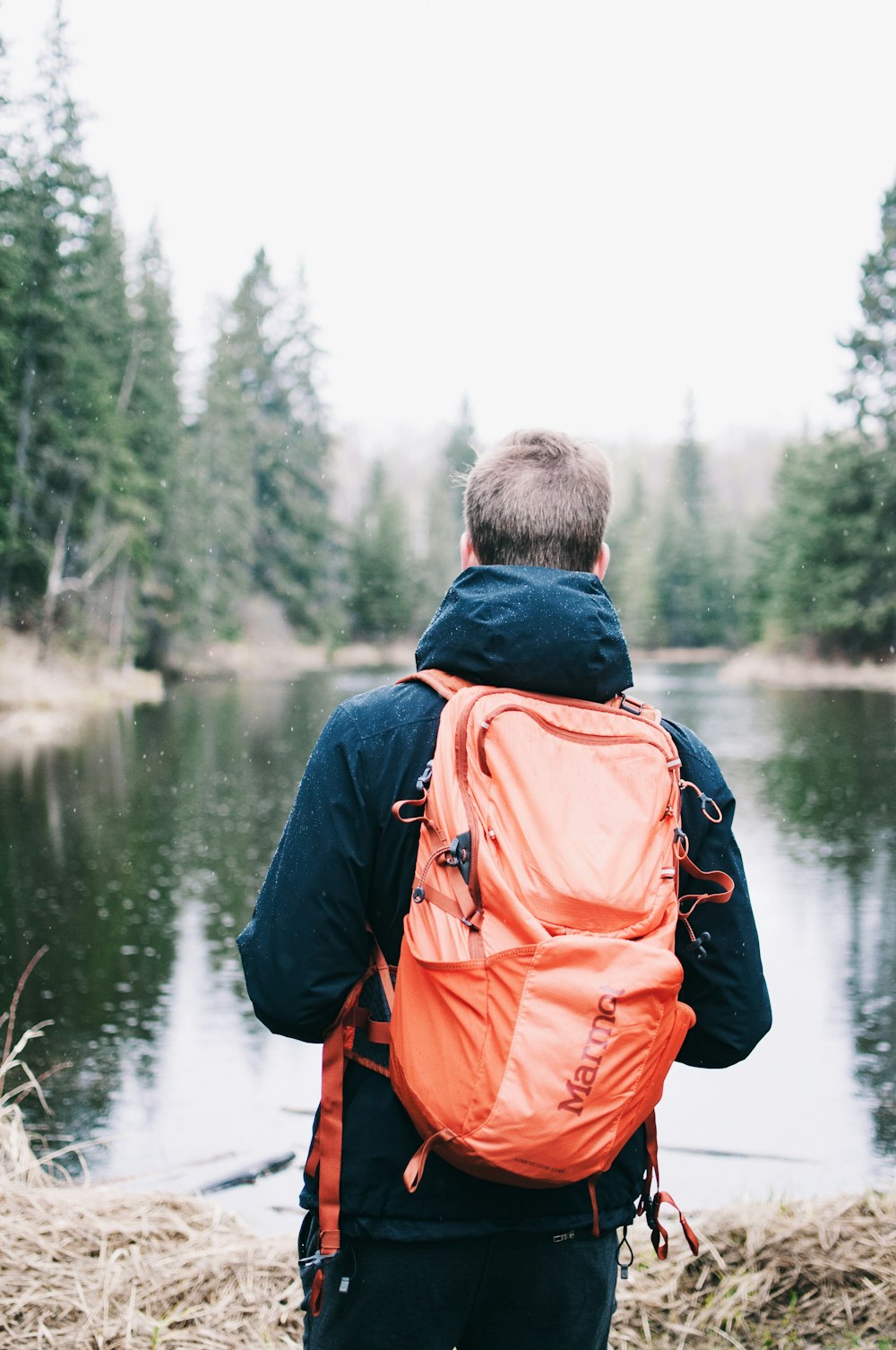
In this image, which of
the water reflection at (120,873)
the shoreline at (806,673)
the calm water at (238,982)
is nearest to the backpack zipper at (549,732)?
the calm water at (238,982)

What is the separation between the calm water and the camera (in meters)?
5.79

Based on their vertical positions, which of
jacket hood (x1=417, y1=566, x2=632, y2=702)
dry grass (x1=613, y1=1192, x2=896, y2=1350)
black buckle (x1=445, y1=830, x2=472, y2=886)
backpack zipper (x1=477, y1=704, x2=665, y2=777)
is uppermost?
jacket hood (x1=417, y1=566, x2=632, y2=702)

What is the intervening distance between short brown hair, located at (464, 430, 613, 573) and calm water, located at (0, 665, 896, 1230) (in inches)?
140

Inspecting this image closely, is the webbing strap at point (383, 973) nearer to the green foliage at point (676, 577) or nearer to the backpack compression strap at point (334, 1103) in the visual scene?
the backpack compression strap at point (334, 1103)

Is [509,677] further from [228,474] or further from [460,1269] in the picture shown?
[228,474]

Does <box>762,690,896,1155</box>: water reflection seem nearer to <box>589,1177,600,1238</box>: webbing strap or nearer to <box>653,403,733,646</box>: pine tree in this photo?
<box>589,1177,600,1238</box>: webbing strap

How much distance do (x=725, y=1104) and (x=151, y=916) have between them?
17.2 feet

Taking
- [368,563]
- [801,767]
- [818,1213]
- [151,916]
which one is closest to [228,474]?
[368,563]

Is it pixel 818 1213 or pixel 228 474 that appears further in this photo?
pixel 228 474

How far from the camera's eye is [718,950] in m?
1.74

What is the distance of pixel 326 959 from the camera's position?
1.58m

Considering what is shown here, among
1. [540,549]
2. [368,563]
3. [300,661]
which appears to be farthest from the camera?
[368,563]

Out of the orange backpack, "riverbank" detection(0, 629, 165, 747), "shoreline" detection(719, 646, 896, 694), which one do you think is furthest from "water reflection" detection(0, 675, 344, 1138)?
"shoreline" detection(719, 646, 896, 694)

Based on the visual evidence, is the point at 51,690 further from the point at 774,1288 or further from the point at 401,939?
the point at 401,939
